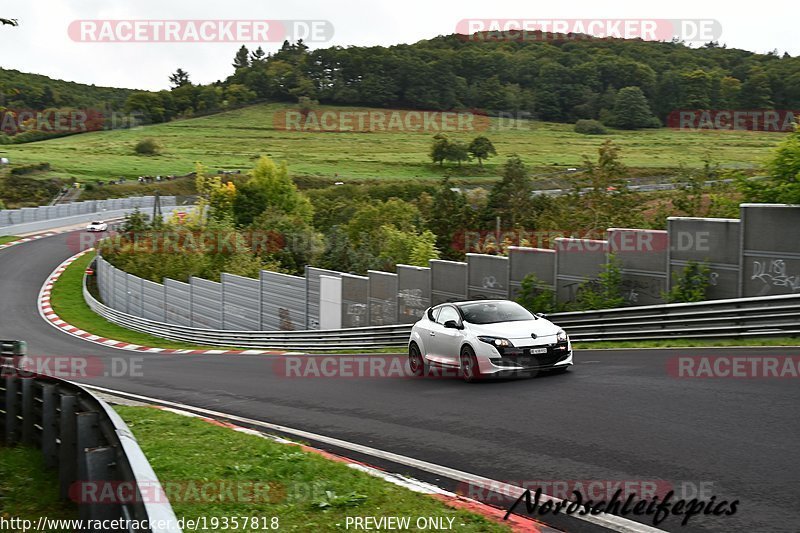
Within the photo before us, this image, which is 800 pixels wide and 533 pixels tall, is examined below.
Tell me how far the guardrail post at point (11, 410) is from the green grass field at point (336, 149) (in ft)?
250

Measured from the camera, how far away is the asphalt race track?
25.8 ft

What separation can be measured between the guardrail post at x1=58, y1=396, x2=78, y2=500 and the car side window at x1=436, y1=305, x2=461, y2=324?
27.7 feet

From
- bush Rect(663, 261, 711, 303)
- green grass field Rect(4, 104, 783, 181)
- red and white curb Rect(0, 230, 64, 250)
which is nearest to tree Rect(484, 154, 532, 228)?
green grass field Rect(4, 104, 783, 181)

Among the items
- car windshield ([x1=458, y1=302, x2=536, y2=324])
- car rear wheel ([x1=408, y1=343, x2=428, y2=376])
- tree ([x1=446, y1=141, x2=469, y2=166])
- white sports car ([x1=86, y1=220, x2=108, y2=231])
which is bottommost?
white sports car ([x1=86, y1=220, x2=108, y2=231])

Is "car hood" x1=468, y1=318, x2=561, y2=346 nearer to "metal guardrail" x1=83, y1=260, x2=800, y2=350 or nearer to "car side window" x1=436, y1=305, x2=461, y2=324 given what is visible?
"car side window" x1=436, y1=305, x2=461, y2=324

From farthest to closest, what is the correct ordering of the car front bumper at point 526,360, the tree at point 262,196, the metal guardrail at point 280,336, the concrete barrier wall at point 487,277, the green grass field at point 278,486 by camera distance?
the tree at point 262,196 → the metal guardrail at point 280,336 → the concrete barrier wall at point 487,277 → the car front bumper at point 526,360 → the green grass field at point 278,486

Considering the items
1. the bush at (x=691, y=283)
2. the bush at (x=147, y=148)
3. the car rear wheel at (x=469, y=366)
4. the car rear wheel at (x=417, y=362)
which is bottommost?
the car rear wheel at (x=417, y=362)

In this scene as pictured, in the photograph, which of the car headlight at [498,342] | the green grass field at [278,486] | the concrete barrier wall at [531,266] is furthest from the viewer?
the concrete barrier wall at [531,266]

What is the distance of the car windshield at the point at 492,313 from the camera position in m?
16.1

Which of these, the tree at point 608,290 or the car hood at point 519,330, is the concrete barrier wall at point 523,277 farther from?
the car hood at point 519,330

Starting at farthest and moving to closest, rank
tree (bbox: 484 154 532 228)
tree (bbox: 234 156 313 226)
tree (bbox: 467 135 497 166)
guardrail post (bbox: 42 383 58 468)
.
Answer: tree (bbox: 467 135 497 166) < tree (bbox: 234 156 313 226) < tree (bbox: 484 154 532 228) < guardrail post (bbox: 42 383 58 468)

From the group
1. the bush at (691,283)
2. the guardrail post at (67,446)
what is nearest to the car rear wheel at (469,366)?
the bush at (691,283)

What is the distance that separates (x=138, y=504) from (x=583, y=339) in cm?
1607

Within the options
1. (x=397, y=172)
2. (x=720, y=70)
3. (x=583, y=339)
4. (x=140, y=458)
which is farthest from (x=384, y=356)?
(x=720, y=70)
